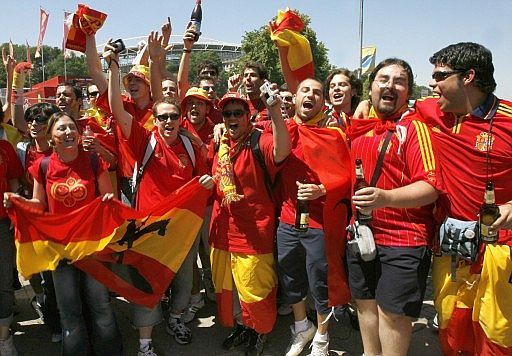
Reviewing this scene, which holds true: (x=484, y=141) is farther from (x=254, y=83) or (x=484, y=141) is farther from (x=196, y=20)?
(x=196, y=20)

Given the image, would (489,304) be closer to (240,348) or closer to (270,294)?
(270,294)

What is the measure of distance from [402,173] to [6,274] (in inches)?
134

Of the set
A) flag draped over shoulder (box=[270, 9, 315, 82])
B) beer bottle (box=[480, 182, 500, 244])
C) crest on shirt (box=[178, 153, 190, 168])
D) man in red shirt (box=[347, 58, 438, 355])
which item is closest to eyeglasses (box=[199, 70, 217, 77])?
flag draped over shoulder (box=[270, 9, 315, 82])

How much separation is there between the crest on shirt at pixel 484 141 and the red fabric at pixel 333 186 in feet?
3.69

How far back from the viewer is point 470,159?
109 inches

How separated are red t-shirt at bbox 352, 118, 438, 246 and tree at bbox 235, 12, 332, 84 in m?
37.5

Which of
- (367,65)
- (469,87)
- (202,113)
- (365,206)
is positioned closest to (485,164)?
(469,87)

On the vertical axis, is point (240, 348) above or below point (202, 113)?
below

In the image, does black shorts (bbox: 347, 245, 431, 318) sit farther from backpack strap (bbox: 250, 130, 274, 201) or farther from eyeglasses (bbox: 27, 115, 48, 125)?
eyeglasses (bbox: 27, 115, 48, 125)

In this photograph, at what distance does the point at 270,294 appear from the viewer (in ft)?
12.8

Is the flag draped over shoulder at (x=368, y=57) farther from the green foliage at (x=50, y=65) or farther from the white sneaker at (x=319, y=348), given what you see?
the green foliage at (x=50, y=65)

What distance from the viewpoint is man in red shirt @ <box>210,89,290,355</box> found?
3.75 metres

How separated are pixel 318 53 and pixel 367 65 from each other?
90.1 ft

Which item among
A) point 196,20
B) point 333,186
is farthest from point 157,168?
point 196,20
